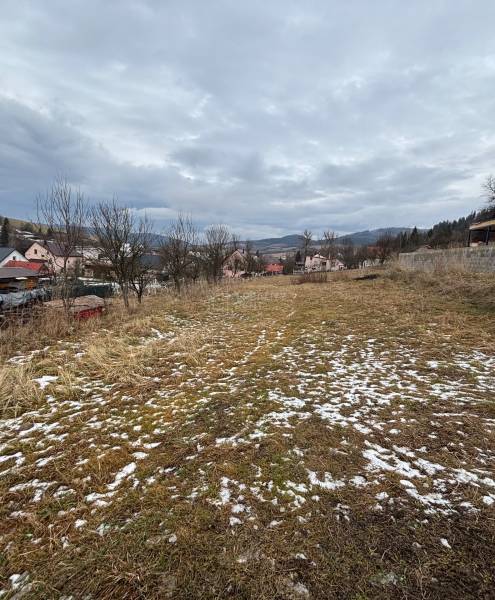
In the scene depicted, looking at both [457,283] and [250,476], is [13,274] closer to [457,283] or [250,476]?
[250,476]

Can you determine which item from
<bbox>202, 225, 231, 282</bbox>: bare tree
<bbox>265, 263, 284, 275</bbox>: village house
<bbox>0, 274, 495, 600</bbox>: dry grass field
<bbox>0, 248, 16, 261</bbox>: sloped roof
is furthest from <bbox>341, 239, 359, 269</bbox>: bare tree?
<bbox>0, 248, 16, 261</bbox>: sloped roof

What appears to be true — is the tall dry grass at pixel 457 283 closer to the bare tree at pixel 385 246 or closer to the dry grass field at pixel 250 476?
the dry grass field at pixel 250 476

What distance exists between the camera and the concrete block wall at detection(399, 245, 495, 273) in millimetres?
12984

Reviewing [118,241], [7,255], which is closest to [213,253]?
[118,241]

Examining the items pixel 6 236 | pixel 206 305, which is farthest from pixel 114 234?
pixel 6 236

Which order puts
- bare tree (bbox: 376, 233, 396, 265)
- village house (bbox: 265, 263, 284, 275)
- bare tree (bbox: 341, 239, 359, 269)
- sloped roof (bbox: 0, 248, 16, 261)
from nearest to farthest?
sloped roof (bbox: 0, 248, 16, 261)
bare tree (bbox: 376, 233, 396, 265)
bare tree (bbox: 341, 239, 359, 269)
village house (bbox: 265, 263, 284, 275)

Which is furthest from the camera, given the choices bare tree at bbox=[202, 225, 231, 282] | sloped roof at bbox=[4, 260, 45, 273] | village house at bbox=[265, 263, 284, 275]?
village house at bbox=[265, 263, 284, 275]

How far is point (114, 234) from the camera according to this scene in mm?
11836

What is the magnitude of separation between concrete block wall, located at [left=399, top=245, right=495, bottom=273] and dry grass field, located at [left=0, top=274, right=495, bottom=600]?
33.6 feet

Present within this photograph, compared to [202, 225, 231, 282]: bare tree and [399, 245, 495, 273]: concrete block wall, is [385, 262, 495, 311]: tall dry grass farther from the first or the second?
[202, 225, 231, 282]: bare tree

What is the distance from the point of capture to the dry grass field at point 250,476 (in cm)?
179

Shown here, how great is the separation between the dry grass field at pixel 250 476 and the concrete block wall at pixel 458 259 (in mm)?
10240

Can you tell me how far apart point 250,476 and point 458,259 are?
58.3 feet

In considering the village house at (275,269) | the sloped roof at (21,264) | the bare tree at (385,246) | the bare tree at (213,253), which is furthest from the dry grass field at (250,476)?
the village house at (275,269)
